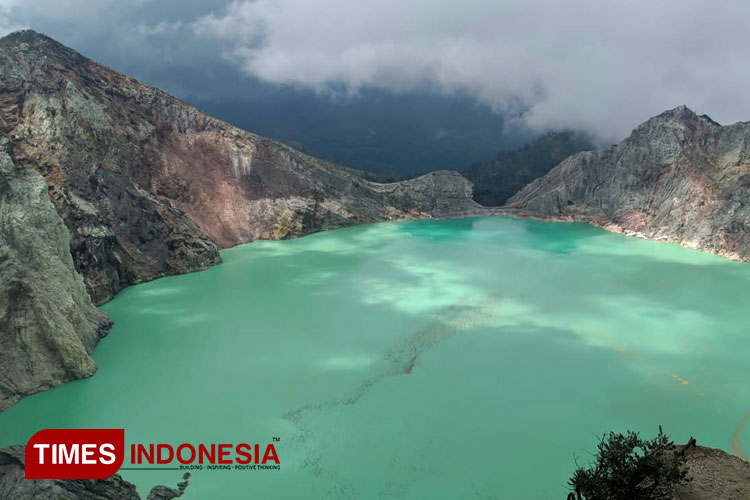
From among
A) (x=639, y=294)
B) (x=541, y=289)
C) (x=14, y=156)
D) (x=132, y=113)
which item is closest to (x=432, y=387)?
(x=541, y=289)

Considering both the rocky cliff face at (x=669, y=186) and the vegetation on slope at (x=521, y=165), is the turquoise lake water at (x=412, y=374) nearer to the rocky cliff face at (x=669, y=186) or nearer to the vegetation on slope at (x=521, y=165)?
the rocky cliff face at (x=669, y=186)

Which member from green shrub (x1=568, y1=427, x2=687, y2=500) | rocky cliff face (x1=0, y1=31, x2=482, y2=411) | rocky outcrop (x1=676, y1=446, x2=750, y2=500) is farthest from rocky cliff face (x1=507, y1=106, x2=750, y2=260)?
green shrub (x1=568, y1=427, x2=687, y2=500)

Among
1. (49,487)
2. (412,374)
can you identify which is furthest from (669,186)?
(49,487)

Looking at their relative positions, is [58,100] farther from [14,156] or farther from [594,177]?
[594,177]

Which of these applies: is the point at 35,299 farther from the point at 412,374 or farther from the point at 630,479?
the point at 630,479

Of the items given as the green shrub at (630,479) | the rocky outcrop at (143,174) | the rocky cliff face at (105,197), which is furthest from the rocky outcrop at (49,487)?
the rocky outcrop at (143,174)

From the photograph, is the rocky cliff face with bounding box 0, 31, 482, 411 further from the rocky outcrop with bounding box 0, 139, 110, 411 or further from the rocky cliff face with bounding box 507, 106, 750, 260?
the rocky cliff face with bounding box 507, 106, 750, 260
